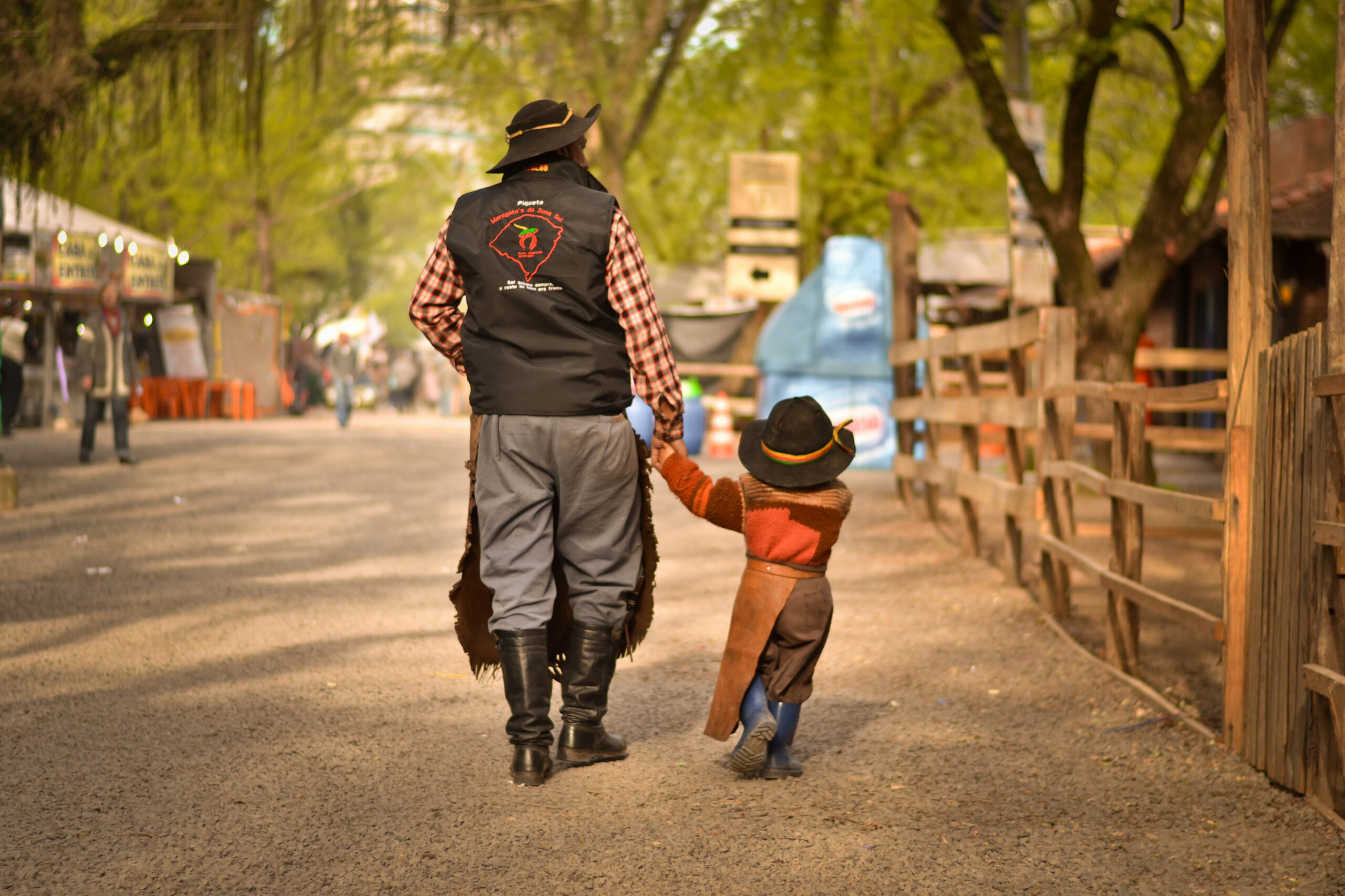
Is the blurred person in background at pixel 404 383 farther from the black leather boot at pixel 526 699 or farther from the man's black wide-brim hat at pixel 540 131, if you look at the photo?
the black leather boot at pixel 526 699

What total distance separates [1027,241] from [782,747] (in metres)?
7.78

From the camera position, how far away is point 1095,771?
439cm

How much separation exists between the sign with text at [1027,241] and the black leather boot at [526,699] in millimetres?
7273

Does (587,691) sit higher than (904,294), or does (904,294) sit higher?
(904,294)

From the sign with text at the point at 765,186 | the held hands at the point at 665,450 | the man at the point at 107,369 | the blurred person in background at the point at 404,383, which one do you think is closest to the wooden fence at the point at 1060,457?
the held hands at the point at 665,450

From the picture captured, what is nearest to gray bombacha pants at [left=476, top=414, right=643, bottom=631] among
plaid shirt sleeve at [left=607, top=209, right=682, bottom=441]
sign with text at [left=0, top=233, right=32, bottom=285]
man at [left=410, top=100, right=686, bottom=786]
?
man at [left=410, top=100, right=686, bottom=786]

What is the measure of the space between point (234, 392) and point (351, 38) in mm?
18569

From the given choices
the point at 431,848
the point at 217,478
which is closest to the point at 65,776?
the point at 431,848

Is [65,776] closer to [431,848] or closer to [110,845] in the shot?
[110,845]

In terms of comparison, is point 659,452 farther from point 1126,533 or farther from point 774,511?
point 1126,533

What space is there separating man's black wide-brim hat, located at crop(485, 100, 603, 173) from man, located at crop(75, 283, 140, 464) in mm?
11002

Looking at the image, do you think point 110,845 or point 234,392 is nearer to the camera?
point 110,845

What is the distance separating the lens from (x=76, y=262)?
2078 centimetres

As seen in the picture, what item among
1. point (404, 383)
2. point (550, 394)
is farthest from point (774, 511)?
point (404, 383)
